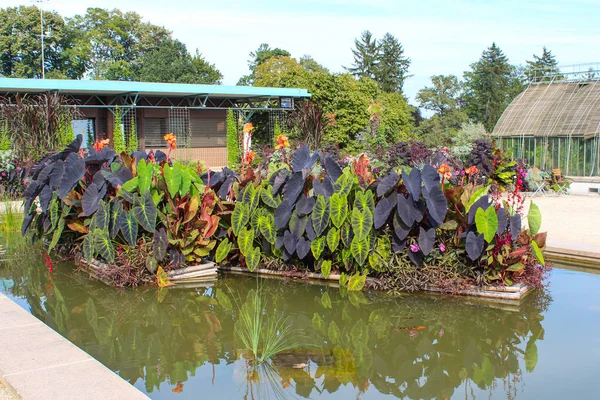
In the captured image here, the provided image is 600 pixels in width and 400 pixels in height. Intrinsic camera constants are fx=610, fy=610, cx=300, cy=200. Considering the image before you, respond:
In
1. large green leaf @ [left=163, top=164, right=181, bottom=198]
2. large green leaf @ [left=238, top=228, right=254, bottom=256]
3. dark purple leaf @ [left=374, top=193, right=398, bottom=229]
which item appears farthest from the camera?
large green leaf @ [left=238, top=228, right=254, bottom=256]

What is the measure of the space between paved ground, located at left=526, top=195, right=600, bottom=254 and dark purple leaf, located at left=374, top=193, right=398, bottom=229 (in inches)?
110

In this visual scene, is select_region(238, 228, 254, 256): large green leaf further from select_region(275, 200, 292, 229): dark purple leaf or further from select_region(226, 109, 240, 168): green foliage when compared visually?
select_region(226, 109, 240, 168): green foliage

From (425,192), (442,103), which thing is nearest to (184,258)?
(425,192)

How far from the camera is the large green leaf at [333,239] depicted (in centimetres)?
593

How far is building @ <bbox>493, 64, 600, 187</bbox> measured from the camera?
1928cm

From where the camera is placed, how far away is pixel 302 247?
6.12m

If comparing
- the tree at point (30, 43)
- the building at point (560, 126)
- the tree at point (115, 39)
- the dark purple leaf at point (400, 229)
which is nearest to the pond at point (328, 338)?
the dark purple leaf at point (400, 229)

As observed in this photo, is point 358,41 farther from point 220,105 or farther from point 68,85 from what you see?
point 68,85

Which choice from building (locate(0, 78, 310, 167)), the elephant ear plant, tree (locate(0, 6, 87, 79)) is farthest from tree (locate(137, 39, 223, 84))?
the elephant ear plant

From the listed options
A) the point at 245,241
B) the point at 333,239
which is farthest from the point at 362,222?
the point at 245,241

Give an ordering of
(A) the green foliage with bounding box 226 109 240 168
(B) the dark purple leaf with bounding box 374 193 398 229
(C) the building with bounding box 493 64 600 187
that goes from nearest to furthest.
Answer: (B) the dark purple leaf with bounding box 374 193 398 229 → (C) the building with bounding box 493 64 600 187 → (A) the green foliage with bounding box 226 109 240 168

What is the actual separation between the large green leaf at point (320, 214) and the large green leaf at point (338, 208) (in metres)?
0.07

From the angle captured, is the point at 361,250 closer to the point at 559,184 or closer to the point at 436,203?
the point at 436,203

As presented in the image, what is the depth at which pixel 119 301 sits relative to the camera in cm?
586
